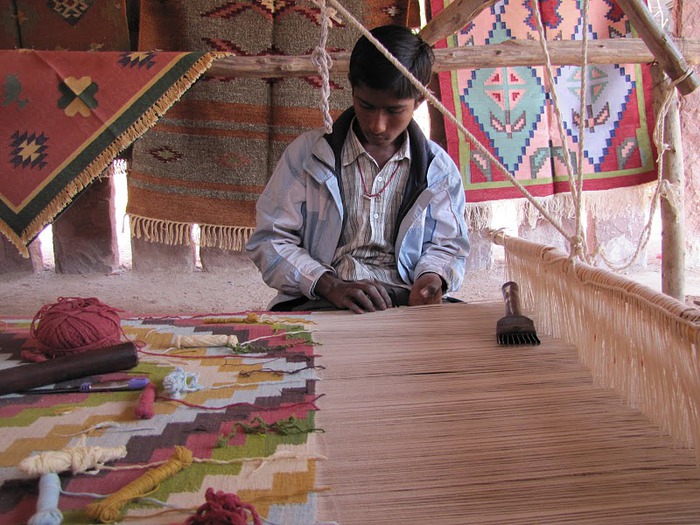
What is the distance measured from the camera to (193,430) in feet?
2.68

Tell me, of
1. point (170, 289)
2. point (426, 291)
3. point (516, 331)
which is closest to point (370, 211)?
point (426, 291)

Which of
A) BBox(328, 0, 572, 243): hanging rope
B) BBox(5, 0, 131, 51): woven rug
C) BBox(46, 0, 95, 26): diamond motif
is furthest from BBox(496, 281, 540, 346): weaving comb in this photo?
BBox(46, 0, 95, 26): diamond motif

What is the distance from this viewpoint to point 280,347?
3.80 feet

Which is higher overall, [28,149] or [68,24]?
[68,24]

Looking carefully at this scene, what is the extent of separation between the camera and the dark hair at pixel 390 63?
1506mm

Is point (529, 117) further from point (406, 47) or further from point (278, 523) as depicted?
point (278, 523)

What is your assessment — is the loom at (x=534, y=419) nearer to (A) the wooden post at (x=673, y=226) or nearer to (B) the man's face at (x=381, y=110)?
(B) the man's face at (x=381, y=110)

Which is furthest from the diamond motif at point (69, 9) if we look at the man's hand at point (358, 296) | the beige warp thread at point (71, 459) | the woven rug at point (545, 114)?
the beige warp thread at point (71, 459)

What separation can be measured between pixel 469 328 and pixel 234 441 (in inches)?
24.9

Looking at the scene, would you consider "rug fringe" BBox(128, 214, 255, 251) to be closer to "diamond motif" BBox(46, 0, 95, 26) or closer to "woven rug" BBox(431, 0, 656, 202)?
"diamond motif" BBox(46, 0, 95, 26)

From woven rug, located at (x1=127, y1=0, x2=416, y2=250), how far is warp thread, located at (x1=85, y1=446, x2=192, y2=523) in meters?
2.49

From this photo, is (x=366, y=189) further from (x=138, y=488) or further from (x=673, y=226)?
(x=673, y=226)

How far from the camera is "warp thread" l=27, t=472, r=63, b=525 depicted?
59 cm

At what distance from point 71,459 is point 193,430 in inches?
6.1
